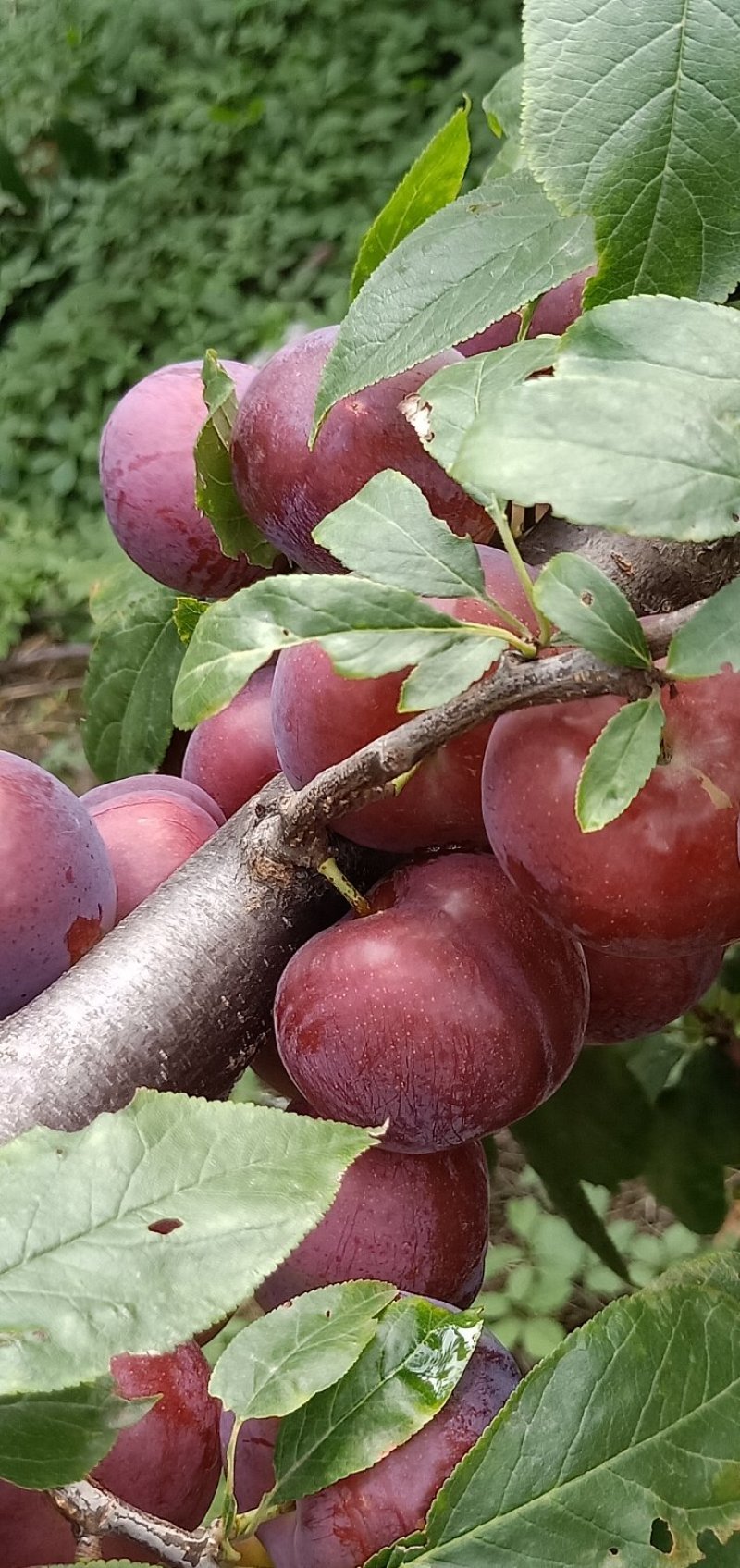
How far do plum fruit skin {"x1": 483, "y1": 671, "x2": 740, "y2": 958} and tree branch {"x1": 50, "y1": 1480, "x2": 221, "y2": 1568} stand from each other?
0.71 feet

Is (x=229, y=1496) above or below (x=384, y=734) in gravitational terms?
below

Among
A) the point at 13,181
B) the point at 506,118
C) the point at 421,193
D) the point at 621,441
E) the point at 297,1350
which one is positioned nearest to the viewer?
the point at 621,441

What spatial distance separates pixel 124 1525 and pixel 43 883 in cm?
21

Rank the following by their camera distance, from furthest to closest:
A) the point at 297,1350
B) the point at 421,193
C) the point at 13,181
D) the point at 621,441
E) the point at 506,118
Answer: the point at 13,181
the point at 506,118
the point at 421,193
the point at 297,1350
the point at 621,441

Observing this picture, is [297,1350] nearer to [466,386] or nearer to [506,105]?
[466,386]

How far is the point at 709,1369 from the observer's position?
1.32 ft

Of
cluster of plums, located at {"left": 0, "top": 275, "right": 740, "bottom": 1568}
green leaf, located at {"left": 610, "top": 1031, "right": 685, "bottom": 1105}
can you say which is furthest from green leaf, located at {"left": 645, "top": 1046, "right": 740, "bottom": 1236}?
cluster of plums, located at {"left": 0, "top": 275, "right": 740, "bottom": 1568}

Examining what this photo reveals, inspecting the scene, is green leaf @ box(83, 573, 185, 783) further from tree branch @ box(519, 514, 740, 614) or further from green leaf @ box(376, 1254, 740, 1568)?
green leaf @ box(376, 1254, 740, 1568)

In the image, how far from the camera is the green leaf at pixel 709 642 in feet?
1.08

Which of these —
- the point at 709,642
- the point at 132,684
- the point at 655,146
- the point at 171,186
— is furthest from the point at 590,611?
the point at 171,186

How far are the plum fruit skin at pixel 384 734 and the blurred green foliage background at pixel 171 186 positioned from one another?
6.72 feet

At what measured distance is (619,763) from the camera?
1.15 feet

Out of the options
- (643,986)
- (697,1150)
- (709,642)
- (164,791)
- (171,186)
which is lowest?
(697,1150)

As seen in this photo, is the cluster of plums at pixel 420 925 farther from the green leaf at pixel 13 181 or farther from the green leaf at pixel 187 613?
the green leaf at pixel 13 181
